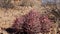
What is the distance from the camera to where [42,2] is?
41.9 ft

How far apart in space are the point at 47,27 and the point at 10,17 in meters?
2.49

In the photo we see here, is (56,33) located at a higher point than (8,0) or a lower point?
lower

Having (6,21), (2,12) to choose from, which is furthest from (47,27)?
(2,12)

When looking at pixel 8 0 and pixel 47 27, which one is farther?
pixel 8 0

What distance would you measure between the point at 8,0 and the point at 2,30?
4804mm

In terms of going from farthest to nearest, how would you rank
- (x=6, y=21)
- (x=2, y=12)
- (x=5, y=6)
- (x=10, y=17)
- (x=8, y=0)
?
1. (x=8, y=0)
2. (x=5, y=6)
3. (x=2, y=12)
4. (x=10, y=17)
5. (x=6, y=21)

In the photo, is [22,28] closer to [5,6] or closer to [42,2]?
[5,6]

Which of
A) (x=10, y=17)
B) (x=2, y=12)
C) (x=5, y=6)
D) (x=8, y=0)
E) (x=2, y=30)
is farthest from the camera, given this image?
(x=8, y=0)

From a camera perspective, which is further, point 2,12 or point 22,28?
point 2,12

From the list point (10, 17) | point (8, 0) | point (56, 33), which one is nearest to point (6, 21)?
point (10, 17)

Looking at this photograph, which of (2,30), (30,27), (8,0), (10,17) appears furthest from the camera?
(8,0)

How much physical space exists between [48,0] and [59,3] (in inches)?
38.9

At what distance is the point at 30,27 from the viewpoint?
7.12 m

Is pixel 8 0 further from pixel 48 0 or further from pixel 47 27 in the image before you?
pixel 47 27
